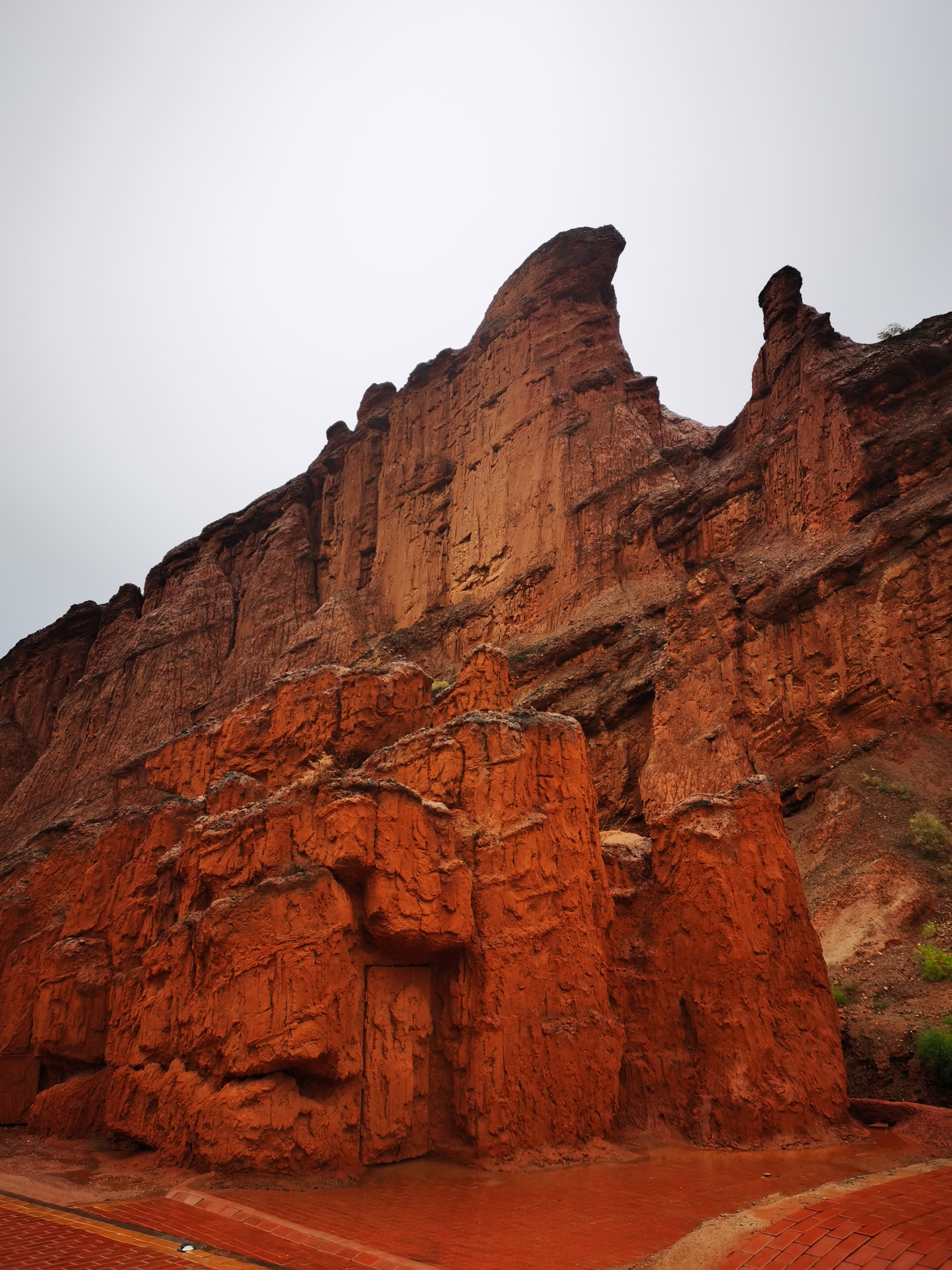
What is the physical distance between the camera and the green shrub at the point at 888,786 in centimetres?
2303

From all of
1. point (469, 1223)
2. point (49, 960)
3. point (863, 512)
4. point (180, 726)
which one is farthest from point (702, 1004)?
point (180, 726)

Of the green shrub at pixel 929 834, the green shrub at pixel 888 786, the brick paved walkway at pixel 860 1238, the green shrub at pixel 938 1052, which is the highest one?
the green shrub at pixel 888 786

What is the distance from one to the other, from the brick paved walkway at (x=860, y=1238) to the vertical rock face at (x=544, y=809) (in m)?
4.24

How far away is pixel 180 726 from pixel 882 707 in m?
35.4

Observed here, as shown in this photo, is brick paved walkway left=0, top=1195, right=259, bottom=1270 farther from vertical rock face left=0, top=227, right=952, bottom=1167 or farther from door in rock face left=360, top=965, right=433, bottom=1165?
door in rock face left=360, top=965, right=433, bottom=1165

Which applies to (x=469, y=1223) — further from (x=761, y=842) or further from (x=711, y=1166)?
(x=761, y=842)

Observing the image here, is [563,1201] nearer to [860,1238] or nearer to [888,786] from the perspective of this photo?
[860,1238]

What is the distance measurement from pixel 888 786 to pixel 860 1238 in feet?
60.1

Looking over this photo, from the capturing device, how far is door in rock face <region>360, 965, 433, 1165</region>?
10664 mm

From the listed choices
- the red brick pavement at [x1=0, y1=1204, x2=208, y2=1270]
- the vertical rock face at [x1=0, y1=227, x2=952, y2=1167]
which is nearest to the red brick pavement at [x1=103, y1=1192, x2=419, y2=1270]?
the red brick pavement at [x1=0, y1=1204, x2=208, y2=1270]

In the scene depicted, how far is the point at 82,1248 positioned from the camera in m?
7.59

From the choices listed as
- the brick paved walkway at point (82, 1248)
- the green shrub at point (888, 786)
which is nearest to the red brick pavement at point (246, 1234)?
the brick paved walkway at point (82, 1248)

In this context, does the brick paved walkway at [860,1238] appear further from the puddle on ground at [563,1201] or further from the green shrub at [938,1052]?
the green shrub at [938,1052]

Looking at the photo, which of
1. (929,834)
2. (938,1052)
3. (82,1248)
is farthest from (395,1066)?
(929,834)
